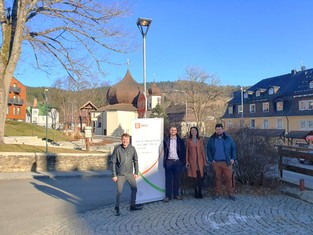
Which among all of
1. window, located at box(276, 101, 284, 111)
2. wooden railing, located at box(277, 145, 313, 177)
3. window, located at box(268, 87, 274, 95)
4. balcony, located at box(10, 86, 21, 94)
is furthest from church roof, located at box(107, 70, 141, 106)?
wooden railing, located at box(277, 145, 313, 177)

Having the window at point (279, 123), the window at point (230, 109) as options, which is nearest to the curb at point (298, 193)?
the window at point (279, 123)

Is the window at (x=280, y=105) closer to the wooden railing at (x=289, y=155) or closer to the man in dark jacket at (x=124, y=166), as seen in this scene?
the wooden railing at (x=289, y=155)

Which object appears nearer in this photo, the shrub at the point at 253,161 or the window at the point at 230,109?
the shrub at the point at 253,161

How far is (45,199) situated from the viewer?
28.2ft

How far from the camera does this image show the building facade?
75438 mm

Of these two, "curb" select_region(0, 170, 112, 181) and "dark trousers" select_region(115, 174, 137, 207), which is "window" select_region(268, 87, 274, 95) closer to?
"curb" select_region(0, 170, 112, 181)

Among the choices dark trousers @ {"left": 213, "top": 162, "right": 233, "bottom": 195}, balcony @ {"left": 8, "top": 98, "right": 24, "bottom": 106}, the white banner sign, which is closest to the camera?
the white banner sign

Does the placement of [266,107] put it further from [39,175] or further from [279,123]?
[39,175]

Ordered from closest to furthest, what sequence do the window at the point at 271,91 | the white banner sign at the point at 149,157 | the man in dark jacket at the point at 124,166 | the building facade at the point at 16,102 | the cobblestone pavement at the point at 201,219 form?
1. the cobblestone pavement at the point at 201,219
2. the man in dark jacket at the point at 124,166
3. the white banner sign at the point at 149,157
4. the window at the point at 271,91
5. the building facade at the point at 16,102

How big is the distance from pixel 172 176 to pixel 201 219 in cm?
181

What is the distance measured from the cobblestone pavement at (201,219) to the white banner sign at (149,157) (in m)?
A: 0.28

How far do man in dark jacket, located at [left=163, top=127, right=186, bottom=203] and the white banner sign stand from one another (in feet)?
0.41

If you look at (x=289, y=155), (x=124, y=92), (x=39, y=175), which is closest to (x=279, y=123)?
(x=124, y=92)

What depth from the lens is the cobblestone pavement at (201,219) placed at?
5.71m
